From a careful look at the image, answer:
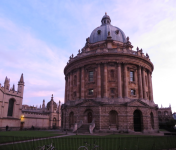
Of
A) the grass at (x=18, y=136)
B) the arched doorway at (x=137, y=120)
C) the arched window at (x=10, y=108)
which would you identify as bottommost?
the grass at (x=18, y=136)

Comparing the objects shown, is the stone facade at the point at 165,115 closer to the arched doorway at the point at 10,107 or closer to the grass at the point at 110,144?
the arched doorway at the point at 10,107

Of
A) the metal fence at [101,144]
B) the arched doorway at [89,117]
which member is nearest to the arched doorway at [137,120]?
the arched doorway at [89,117]

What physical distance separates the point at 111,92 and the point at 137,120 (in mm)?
8131

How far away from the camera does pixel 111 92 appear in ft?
127

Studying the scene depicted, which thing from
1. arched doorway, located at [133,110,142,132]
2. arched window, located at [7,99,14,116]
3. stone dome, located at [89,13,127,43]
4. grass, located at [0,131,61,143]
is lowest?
grass, located at [0,131,61,143]

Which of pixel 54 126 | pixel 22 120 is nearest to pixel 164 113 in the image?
pixel 54 126

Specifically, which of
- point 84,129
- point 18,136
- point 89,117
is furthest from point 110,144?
point 89,117

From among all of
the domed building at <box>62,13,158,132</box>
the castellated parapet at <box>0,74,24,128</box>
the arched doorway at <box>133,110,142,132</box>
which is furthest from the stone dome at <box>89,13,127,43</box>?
the castellated parapet at <box>0,74,24,128</box>

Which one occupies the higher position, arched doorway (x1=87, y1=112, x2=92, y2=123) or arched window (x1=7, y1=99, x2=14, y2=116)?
arched window (x1=7, y1=99, x2=14, y2=116)

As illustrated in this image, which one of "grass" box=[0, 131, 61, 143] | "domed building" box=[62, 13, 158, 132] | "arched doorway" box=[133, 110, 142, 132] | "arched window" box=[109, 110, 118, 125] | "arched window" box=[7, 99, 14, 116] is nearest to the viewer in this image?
"grass" box=[0, 131, 61, 143]

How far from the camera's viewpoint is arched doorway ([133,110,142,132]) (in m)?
36.5

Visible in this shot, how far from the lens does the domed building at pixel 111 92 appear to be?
3559 cm

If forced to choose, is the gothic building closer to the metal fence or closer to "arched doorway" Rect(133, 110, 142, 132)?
the metal fence

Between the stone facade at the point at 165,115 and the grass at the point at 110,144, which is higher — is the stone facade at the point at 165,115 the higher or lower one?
the higher one
